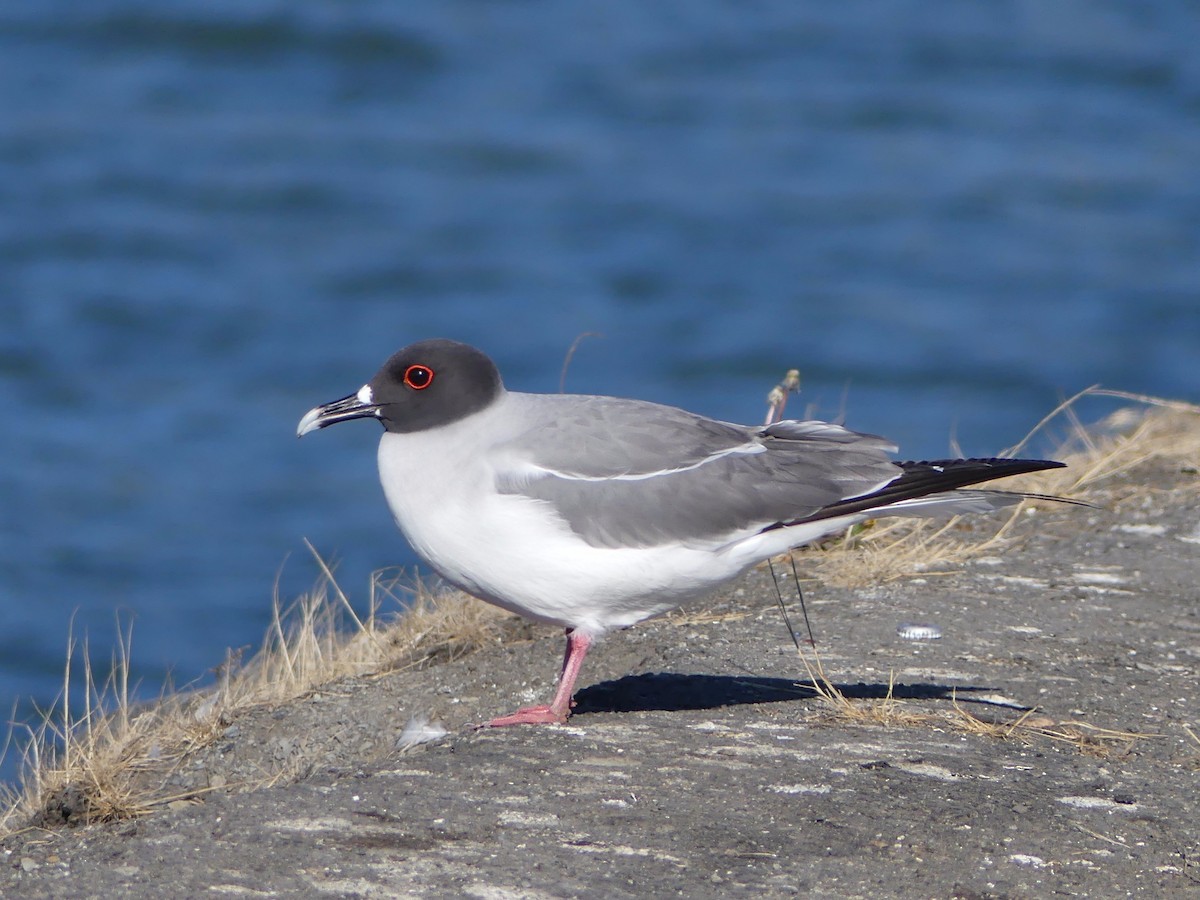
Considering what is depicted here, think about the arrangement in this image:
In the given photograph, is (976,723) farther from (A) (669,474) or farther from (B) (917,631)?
(A) (669,474)

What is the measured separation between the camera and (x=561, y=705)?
474 centimetres

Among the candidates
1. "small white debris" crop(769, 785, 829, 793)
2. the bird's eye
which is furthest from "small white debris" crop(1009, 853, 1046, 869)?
the bird's eye

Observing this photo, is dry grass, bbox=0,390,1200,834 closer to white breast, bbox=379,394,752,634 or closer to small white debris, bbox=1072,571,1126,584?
small white debris, bbox=1072,571,1126,584

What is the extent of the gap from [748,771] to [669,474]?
3.18 ft

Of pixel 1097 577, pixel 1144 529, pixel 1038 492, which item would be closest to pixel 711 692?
pixel 1097 577

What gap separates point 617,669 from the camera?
5.51 metres

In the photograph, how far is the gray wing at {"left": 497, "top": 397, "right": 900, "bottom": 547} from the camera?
15.5 ft

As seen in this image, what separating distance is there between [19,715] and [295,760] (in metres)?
6.17

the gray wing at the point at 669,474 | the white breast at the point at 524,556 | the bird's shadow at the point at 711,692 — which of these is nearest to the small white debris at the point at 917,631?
the bird's shadow at the point at 711,692

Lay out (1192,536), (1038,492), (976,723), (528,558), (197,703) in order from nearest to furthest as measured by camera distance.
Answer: (528,558), (976,723), (197,703), (1192,536), (1038,492)

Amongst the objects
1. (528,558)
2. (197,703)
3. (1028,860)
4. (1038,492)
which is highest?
(528,558)

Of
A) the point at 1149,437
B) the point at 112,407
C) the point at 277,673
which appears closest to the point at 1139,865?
the point at 277,673

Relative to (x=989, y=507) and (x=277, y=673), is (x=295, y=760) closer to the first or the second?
(x=277, y=673)

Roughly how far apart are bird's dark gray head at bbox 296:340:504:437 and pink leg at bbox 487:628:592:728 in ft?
2.65
